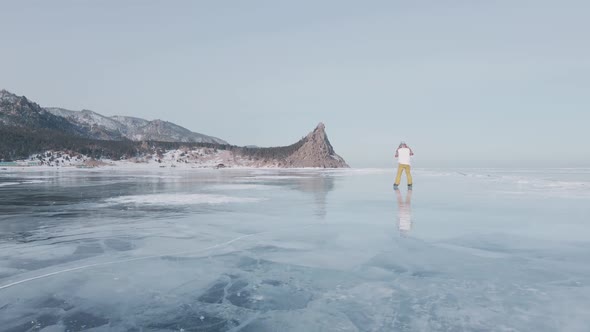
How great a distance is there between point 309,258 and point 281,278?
0.98 metres

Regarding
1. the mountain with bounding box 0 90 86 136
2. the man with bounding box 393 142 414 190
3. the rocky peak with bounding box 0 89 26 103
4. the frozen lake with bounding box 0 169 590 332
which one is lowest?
the frozen lake with bounding box 0 169 590 332

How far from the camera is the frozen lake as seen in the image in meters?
3.32

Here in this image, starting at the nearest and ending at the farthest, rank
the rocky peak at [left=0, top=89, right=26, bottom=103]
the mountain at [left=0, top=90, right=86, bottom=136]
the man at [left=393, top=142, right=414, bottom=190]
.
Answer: the man at [left=393, top=142, right=414, bottom=190] → the mountain at [left=0, top=90, right=86, bottom=136] → the rocky peak at [left=0, top=89, right=26, bottom=103]

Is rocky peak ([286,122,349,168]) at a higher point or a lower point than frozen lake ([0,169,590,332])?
higher

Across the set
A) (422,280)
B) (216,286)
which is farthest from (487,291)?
(216,286)

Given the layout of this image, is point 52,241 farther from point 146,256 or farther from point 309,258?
point 309,258

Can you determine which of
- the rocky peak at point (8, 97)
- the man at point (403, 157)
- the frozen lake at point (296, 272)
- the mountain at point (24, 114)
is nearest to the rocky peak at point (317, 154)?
the man at point (403, 157)

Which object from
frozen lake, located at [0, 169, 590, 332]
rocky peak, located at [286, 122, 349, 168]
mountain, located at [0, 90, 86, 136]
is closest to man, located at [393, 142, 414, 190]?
frozen lake, located at [0, 169, 590, 332]

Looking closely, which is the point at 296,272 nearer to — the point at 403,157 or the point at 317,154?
the point at 403,157

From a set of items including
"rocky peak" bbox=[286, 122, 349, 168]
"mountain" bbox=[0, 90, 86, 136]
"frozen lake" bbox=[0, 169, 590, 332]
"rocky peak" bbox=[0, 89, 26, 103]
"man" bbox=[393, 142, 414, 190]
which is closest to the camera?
"frozen lake" bbox=[0, 169, 590, 332]

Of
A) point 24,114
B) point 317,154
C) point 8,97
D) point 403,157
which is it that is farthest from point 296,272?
point 8,97

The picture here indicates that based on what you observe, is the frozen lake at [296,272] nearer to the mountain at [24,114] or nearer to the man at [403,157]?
the man at [403,157]

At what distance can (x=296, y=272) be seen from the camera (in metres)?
4.71

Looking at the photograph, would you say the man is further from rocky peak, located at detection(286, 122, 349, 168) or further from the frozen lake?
rocky peak, located at detection(286, 122, 349, 168)
